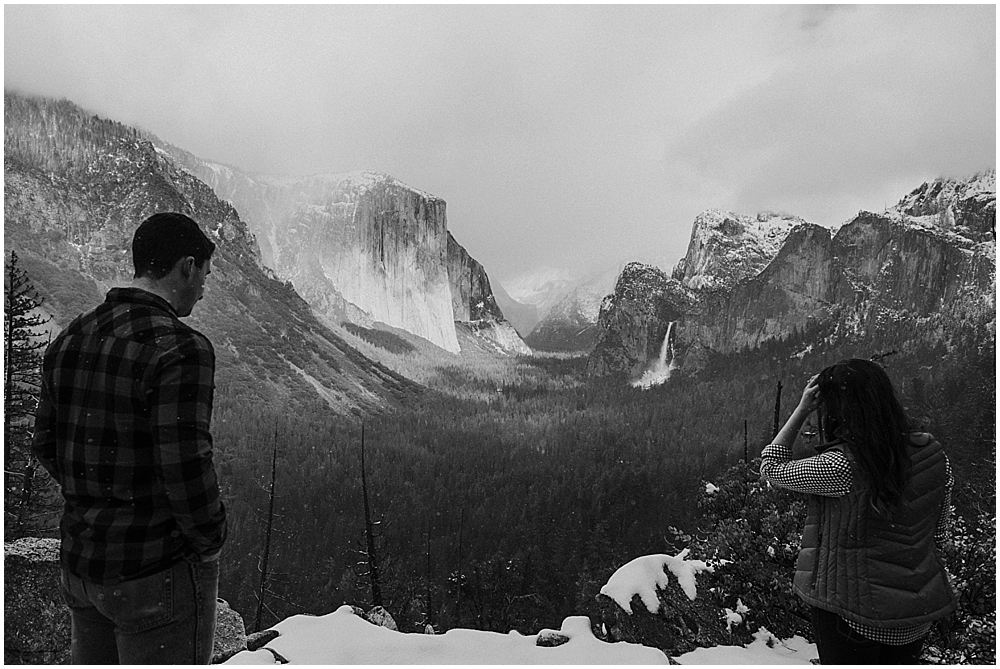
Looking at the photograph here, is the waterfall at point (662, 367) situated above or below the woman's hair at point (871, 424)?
above

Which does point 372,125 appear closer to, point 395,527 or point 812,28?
point 395,527

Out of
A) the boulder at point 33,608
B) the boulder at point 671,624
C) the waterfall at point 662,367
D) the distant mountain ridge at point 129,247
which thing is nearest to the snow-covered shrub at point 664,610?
the boulder at point 671,624

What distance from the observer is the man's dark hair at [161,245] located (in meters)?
1.45

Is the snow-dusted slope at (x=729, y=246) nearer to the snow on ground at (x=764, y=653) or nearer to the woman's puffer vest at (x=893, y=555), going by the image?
the snow on ground at (x=764, y=653)

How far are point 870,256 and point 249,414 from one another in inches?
138

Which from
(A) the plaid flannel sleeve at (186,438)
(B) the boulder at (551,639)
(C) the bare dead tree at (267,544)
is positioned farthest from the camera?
(C) the bare dead tree at (267,544)

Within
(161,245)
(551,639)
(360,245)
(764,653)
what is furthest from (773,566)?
(360,245)

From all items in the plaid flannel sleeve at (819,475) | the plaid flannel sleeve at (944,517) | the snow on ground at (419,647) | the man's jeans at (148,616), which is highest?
the plaid flannel sleeve at (819,475)

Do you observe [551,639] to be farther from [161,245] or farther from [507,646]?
[161,245]

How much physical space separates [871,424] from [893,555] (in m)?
0.30

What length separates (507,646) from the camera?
3.16 metres

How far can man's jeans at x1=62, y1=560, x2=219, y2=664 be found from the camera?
1.29 m

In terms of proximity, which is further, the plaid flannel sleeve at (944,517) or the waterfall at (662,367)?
the waterfall at (662,367)

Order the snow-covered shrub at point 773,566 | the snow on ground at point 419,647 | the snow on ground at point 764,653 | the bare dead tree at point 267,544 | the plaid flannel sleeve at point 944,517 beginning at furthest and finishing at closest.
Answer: the bare dead tree at point 267,544, the snow on ground at point 419,647, the snow on ground at point 764,653, the snow-covered shrub at point 773,566, the plaid flannel sleeve at point 944,517
